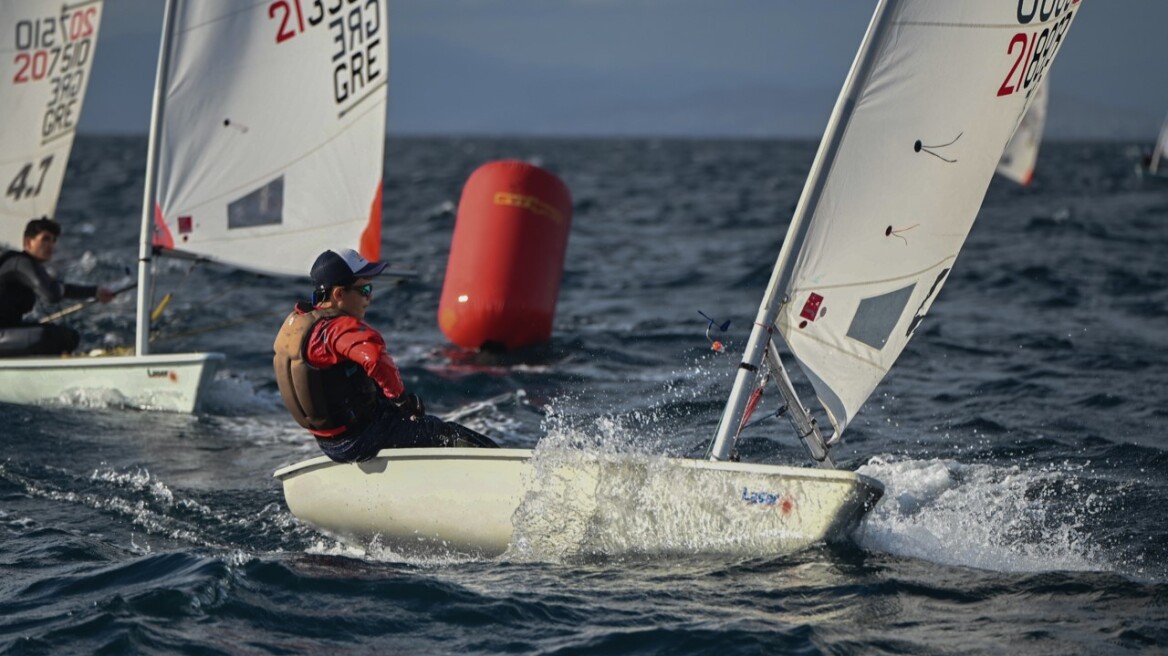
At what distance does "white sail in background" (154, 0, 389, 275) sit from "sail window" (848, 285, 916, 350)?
432 cm

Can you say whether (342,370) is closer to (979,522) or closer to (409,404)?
(409,404)

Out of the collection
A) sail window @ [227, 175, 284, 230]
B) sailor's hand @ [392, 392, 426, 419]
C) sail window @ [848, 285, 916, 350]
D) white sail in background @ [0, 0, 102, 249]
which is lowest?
sailor's hand @ [392, 392, 426, 419]

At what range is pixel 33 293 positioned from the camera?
25.6 ft

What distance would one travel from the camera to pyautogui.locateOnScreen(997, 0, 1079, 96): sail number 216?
4766 millimetres

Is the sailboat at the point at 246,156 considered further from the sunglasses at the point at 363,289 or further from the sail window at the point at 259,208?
the sunglasses at the point at 363,289

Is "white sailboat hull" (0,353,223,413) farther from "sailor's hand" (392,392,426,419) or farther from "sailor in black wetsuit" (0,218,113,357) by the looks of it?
"sailor's hand" (392,392,426,419)

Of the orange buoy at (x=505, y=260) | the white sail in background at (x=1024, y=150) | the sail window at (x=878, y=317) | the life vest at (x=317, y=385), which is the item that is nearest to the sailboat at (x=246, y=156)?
the orange buoy at (x=505, y=260)

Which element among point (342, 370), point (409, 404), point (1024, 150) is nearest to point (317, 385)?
point (342, 370)

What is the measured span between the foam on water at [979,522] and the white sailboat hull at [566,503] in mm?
361

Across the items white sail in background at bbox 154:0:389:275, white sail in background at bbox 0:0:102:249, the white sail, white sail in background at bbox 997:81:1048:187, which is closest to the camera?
white sail in background at bbox 154:0:389:275

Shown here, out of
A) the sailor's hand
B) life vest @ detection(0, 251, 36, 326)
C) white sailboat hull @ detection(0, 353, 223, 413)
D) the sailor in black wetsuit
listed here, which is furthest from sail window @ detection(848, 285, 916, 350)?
life vest @ detection(0, 251, 36, 326)

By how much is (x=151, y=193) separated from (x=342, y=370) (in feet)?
11.1

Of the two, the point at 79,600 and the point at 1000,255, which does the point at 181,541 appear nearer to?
the point at 79,600

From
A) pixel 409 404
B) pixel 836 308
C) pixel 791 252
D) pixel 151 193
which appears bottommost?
pixel 409 404
